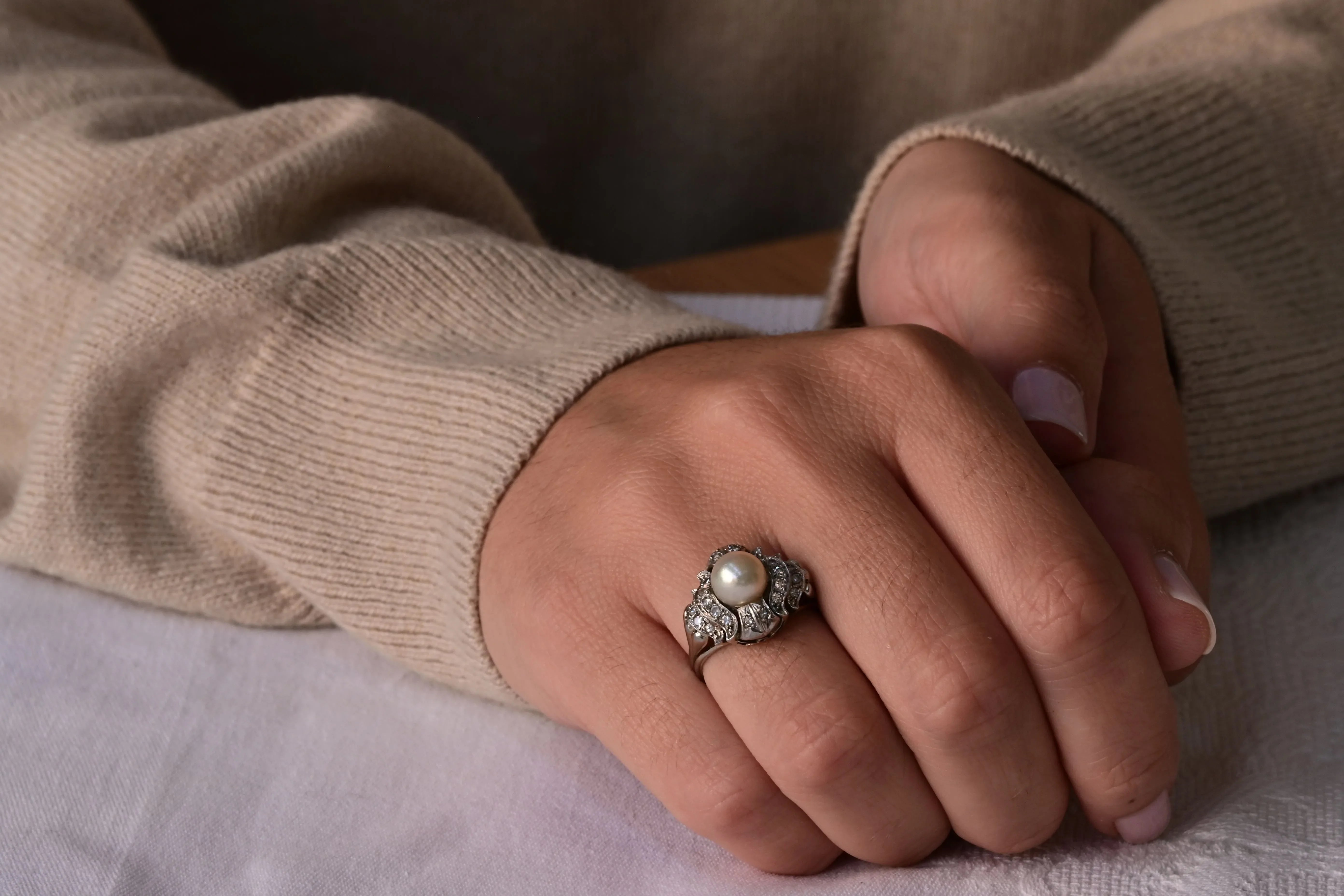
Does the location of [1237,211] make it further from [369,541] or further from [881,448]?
[369,541]

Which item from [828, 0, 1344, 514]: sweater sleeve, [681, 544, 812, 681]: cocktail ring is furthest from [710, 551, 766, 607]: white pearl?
[828, 0, 1344, 514]: sweater sleeve

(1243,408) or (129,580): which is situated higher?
(1243,408)

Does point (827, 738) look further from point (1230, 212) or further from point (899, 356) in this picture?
point (1230, 212)

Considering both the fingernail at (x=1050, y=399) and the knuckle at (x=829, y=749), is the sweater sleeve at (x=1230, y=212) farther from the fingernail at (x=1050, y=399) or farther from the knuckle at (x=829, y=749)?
the knuckle at (x=829, y=749)

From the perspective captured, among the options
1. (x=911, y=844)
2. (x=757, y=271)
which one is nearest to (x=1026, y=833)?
(x=911, y=844)

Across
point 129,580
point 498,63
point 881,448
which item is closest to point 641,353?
point 881,448

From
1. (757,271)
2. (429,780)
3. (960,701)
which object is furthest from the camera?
(757,271)
